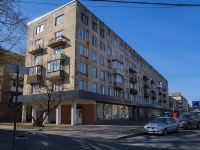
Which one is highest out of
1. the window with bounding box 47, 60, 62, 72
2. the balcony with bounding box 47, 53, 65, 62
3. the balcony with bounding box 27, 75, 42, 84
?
the balcony with bounding box 47, 53, 65, 62

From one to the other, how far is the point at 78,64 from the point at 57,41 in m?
4.82

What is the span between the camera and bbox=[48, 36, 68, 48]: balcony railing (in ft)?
110

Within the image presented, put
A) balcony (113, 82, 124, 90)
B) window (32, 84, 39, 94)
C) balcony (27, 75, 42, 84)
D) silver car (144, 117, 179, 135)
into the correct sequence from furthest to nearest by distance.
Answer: balcony (113, 82, 124, 90)
window (32, 84, 39, 94)
balcony (27, 75, 42, 84)
silver car (144, 117, 179, 135)

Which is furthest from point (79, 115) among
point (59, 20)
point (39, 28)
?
point (39, 28)

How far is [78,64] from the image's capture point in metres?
32.4

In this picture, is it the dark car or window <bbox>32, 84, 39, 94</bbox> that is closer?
the dark car

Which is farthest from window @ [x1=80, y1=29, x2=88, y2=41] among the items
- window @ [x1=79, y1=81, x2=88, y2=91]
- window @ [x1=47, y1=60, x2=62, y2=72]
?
window @ [x1=79, y1=81, x2=88, y2=91]

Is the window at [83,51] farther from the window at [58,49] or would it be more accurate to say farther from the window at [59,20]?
the window at [59,20]

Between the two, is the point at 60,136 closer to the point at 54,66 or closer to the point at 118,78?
the point at 54,66

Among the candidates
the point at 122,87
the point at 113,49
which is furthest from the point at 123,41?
the point at 122,87

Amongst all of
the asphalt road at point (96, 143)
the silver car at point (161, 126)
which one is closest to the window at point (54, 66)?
the silver car at point (161, 126)

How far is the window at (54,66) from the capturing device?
3281 centimetres

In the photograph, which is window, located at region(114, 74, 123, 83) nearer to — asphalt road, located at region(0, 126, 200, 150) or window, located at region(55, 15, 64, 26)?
window, located at region(55, 15, 64, 26)

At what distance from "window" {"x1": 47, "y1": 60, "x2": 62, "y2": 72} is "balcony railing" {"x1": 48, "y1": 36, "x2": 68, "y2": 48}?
108 inches
